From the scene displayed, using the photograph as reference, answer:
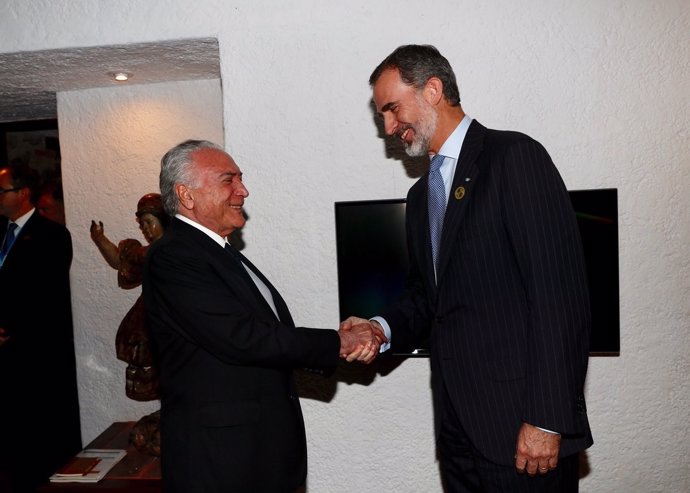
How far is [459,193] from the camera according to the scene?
167 centimetres

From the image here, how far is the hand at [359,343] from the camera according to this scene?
2070mm

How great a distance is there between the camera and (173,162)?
1.92m

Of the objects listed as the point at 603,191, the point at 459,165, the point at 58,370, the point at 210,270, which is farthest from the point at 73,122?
the point at 603,191

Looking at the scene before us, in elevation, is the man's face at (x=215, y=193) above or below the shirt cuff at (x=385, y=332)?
above

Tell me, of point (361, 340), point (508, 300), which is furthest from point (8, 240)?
point (508, 300)

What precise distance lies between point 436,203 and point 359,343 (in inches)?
22.7

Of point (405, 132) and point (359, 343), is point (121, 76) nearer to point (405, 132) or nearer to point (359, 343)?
point (405, 132)

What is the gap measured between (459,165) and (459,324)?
45 centimetres

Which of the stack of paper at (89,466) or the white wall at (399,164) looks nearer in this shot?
the white wall at (399,164)

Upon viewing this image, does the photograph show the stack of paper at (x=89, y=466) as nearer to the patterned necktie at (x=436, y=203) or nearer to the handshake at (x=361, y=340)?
the handshake at (x=361, y=340)

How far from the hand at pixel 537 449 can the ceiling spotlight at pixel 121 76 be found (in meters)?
2.62

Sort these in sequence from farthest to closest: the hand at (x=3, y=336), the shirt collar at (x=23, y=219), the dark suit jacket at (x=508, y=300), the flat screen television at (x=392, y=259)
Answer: the shirt collar at (x=23, y=219) < the hand at (x=3, y=336) < the flat screen television at (x=392, y=259) < the dark suit jacket at (x=508, y=300)

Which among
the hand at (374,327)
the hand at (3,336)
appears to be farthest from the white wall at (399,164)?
the hand at (3,336)

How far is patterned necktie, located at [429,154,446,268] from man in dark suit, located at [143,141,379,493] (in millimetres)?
469
